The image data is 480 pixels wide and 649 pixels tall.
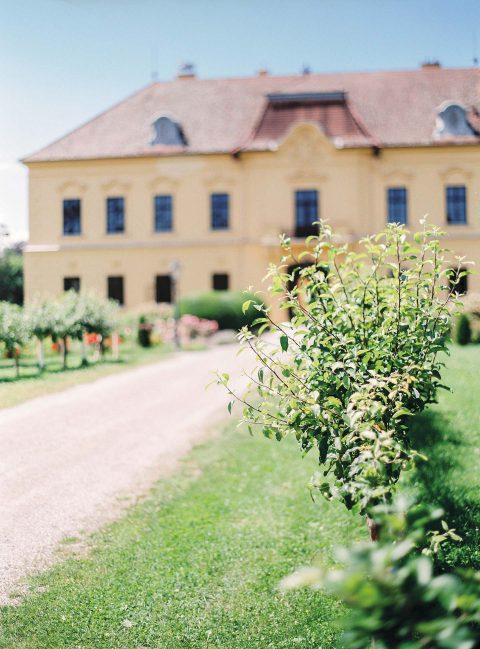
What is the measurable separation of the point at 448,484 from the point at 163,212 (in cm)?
2064

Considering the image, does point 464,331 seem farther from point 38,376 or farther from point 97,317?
point 38,376

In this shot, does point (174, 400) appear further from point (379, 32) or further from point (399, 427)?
point (399, 427)

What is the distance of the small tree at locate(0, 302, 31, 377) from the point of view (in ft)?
18.8

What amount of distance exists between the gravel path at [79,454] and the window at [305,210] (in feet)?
47.8

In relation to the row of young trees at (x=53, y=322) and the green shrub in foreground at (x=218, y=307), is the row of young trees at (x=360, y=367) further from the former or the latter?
the green shrub in foreground at (x=218, y=307)

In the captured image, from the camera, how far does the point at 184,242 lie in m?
24.3

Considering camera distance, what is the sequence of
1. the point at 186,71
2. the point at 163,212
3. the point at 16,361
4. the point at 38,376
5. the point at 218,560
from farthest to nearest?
1. the point at 186,71
2. the point at 163,212
3. the point at 38,376
4. the point at 16,361
5. the point at 218,560

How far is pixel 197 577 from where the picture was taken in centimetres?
433

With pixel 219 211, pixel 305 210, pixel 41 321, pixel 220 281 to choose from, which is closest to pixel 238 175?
pixel 219 211

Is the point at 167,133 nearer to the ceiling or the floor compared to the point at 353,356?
nearer to the ceiling

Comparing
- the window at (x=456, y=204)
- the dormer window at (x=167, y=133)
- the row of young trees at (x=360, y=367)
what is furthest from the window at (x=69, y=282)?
the row of young trees at (x=360, y=367)

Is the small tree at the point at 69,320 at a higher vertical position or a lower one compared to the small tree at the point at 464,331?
higher

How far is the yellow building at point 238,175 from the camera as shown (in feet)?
74.9

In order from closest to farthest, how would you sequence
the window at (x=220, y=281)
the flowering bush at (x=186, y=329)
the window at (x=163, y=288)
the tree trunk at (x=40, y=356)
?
the tree trunk at (x=40, y=356)
the flowering bush at (x=186, y=329)
the window at (x=220, y=281)
the window at (x=163, y=288)
